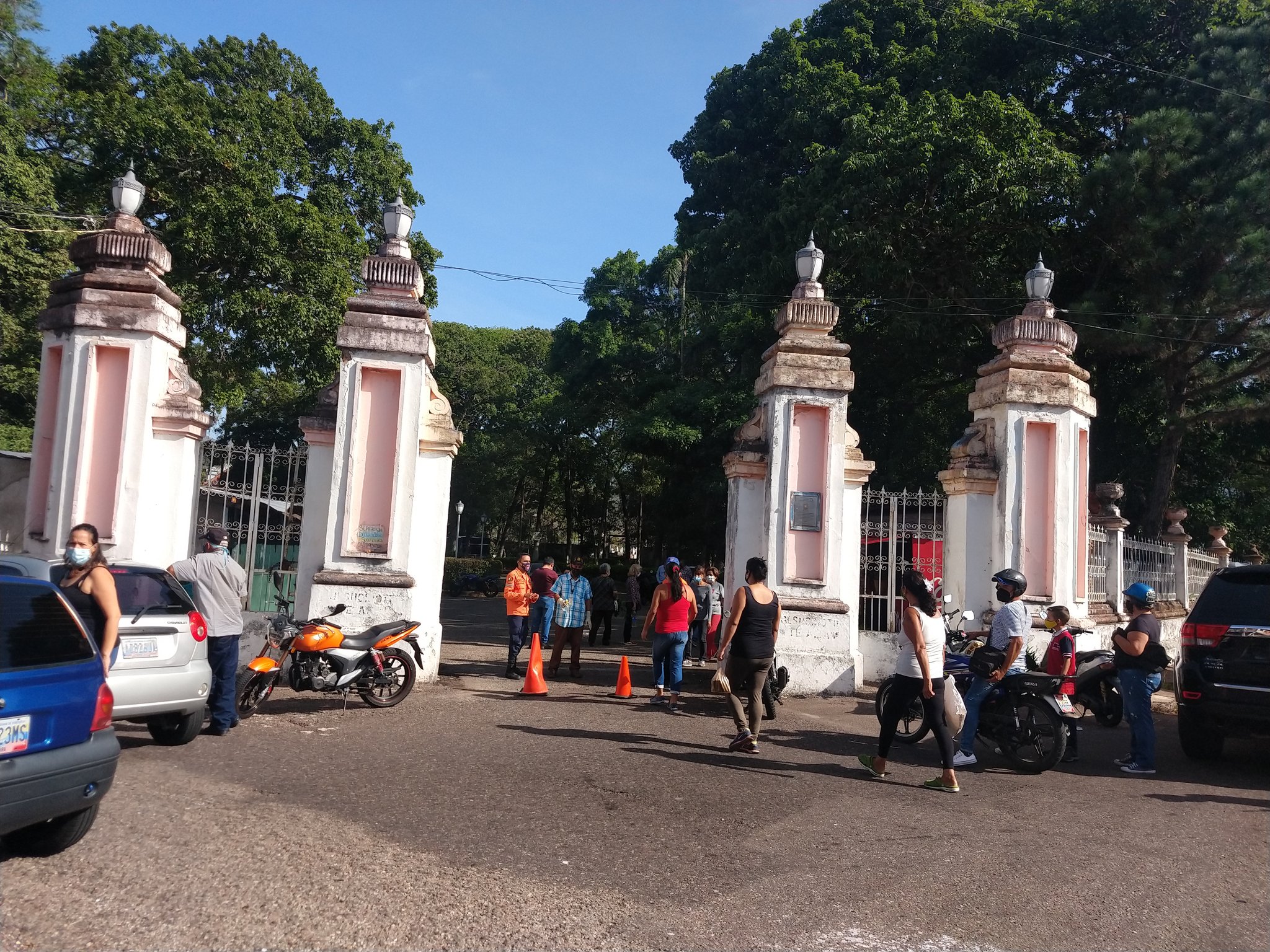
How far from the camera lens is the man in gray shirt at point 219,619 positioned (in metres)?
7.44

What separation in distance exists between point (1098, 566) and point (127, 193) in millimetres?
12831

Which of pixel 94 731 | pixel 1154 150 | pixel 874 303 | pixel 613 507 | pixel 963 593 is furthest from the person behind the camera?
pixel 613 507

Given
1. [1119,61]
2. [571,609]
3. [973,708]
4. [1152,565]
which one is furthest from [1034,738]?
[1119,61]

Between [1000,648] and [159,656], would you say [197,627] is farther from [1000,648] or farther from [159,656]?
[1000,648]

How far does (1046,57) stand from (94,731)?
1953 centimetres

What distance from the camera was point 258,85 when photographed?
22125 mm

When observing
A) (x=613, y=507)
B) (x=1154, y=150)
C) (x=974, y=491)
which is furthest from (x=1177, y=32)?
(x=613, y=507)

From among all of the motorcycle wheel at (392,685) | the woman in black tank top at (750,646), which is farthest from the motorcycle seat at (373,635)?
the woman in black tank top at (750,646)

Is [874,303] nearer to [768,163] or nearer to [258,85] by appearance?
[768,163]

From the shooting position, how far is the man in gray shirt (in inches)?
293

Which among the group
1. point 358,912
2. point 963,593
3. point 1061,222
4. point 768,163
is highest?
point 768,163

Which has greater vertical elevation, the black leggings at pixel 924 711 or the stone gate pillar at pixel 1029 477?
the stone gate pillar at pixel 1029 477

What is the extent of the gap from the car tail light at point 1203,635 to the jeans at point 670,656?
454 cm

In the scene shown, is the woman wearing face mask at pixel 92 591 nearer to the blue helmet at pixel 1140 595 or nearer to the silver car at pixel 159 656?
the silver car at pixel 159 656
